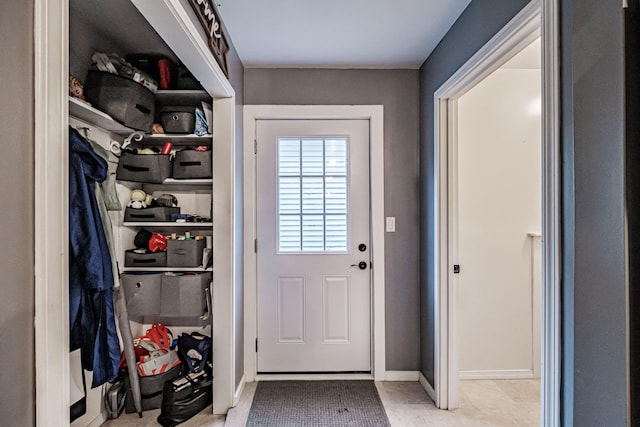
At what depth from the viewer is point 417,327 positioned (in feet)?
9.44

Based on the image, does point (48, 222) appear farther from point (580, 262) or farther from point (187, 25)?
point (187, 25)

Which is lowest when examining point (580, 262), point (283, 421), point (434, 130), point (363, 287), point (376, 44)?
point (283, 421)

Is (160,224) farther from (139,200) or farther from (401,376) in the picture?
(401,376)

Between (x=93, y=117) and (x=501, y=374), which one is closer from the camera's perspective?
(x=93, y=117)

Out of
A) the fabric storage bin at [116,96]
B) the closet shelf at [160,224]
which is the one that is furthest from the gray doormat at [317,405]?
the fabric storage bin at [116,96]

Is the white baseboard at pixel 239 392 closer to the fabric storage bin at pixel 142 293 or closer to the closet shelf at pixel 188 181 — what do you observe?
the fabric storage bin at pixel 142 293

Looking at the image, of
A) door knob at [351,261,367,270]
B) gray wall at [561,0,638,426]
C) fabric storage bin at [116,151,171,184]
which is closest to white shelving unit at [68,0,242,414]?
fabric storage bin at [116,151,171,184]

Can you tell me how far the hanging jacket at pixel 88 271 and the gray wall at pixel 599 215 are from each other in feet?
6.01

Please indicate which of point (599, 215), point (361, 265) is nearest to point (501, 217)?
point (361, 265)

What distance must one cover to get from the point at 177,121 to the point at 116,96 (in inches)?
15.7

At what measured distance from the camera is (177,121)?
2.47 metres

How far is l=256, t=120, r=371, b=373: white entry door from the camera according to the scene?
288cm

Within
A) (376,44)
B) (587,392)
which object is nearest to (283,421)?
(587,392)

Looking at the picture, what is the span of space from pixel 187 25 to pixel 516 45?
1418 millimetres
